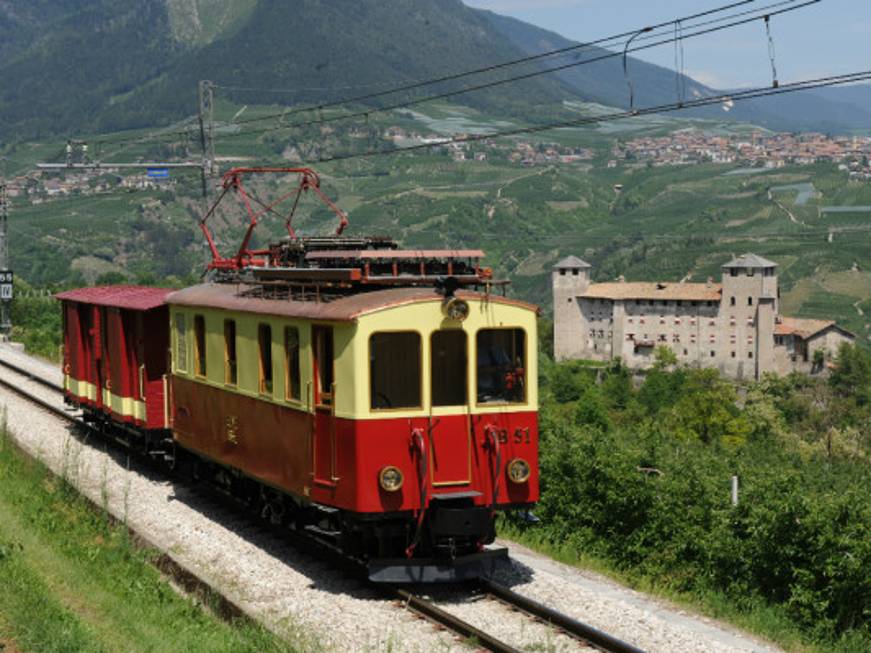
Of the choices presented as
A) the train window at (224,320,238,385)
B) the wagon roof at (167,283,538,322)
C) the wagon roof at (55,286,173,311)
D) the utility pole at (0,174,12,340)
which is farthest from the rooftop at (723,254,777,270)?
the wagon roof at (167,283,538,322)

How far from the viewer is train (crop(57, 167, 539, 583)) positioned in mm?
12945

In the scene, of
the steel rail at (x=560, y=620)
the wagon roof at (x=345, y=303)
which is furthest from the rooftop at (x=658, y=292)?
the steel rail at (x=560, y=620)

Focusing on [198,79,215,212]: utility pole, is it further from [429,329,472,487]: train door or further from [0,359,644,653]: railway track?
[429,329,472,487]: train door

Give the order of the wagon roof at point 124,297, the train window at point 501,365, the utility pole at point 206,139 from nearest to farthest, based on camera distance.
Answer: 1. the train window at point 501,365
2. the wagon roof at point 124,297
3. the utility pole at point 206,139

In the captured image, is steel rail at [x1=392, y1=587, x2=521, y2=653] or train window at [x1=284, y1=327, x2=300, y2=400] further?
train window at [x1=284, y1=327, x2=300, y2=400]

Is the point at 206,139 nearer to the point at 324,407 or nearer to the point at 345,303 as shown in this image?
the point at 345,303

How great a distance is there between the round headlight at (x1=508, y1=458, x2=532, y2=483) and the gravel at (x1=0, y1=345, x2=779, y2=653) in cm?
104

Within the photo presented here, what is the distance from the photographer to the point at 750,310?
567ft

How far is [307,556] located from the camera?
1474 cm

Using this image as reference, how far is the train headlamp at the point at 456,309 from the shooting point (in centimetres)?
1323

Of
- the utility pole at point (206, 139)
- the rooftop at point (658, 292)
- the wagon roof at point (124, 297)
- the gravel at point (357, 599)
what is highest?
the utility pole at point (206, 139)

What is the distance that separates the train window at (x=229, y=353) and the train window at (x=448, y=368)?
356cm

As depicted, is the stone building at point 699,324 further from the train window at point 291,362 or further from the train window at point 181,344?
the train window at point 291,362

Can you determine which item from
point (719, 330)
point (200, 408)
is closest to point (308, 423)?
point (200, 408)
